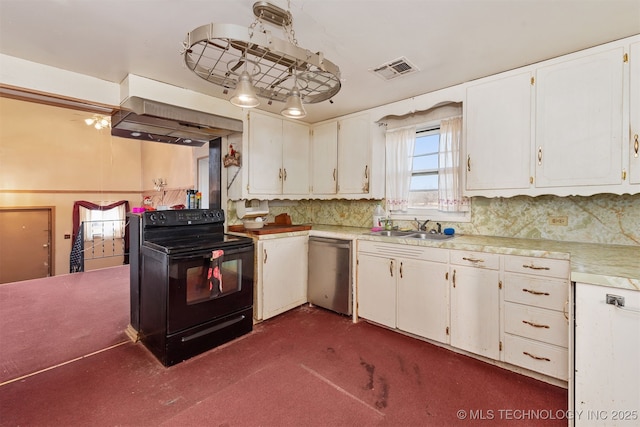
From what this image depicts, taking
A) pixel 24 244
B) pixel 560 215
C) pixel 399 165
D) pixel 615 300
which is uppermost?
pixel 399 165

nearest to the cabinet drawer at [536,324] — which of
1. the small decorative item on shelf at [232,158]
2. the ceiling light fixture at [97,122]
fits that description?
the small decorative item on shelf at [232,158]

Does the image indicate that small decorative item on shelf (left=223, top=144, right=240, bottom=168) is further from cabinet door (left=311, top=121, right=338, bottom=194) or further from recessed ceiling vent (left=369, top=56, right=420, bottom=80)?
recessed ceiling vent (left=369, top=56, right=420, bottom=80)

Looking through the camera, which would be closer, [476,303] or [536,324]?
[536,324]

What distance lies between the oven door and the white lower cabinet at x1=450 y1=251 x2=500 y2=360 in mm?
1814

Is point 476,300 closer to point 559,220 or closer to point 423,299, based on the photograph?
point 423,299

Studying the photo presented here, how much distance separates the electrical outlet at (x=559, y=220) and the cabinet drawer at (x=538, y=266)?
66 cm

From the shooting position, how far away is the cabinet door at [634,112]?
1.75m

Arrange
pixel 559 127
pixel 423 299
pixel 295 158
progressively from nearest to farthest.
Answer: pixel 559 127 → pixel 423 299 → pixel 295 158

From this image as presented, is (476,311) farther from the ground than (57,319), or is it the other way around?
(476,311)

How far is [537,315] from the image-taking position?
73.3 inches

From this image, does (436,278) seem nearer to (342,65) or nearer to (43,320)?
(342,65)

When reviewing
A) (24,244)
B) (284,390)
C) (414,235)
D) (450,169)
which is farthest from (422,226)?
(24,244)

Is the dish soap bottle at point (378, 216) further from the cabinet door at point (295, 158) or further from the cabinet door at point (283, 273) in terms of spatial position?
the cabinet door at point (295, 158)

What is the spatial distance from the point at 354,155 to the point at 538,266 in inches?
82.1
